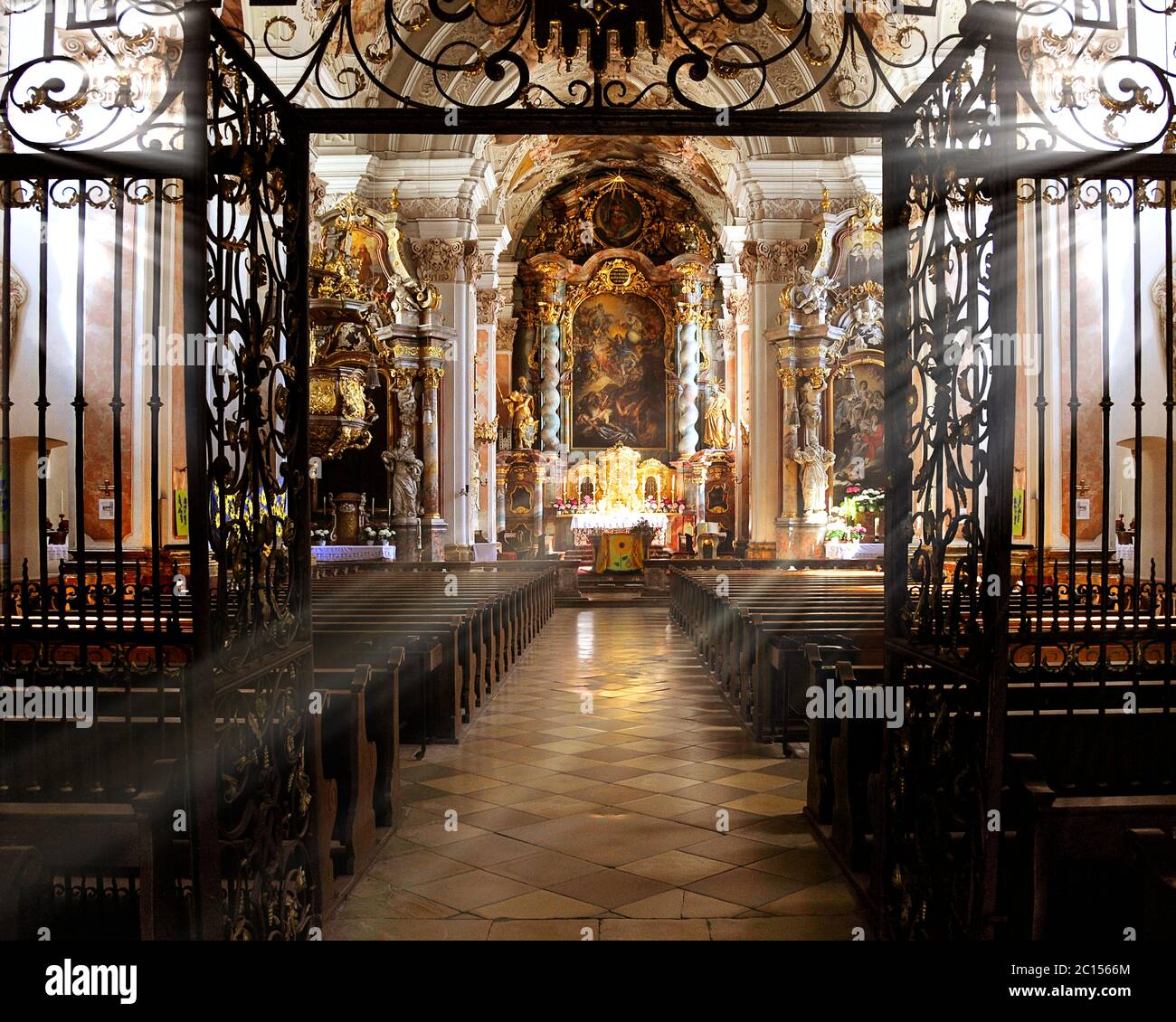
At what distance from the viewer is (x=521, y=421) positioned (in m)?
27.6

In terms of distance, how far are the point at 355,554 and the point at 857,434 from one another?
11.4 meters

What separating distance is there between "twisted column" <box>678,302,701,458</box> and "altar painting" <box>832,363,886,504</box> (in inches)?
244

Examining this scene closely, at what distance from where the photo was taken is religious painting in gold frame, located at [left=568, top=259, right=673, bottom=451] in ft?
94.2

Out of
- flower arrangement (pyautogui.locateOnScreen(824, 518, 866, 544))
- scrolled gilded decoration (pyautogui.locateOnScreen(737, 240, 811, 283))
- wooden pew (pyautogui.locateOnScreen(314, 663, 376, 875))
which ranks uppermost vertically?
scrolled gilded decoration (pyautogui.locateOnScreen(737, 240, 811, 283))

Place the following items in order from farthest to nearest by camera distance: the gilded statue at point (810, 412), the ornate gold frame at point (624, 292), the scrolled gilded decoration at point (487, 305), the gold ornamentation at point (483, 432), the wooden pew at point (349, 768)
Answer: the ornate gold frame at point (624, 292)
the scrolled gilded decoration at point (487, 305)
the gold ornamentation at point (483, 432)
the gilded statue at point (810, 412)
the wooden pew at point (349, 768)

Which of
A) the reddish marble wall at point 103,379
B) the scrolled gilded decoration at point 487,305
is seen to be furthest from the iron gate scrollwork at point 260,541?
the scrolled gilded decoration at point 487,305

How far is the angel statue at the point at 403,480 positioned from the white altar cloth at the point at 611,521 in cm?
957

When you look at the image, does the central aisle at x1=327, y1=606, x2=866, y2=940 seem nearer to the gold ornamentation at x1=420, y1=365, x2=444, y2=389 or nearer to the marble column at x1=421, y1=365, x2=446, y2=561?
the marble column at x1=421, y1=365, x2=446, y2=561

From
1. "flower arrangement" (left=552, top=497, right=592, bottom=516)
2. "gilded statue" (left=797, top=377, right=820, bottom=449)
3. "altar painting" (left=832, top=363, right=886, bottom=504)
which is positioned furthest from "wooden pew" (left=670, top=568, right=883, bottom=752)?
"flower arrangement" (left=552, top=497, right=592, bottom=516)

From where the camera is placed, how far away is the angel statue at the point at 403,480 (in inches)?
695

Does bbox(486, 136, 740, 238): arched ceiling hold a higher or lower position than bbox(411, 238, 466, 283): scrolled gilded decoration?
higher

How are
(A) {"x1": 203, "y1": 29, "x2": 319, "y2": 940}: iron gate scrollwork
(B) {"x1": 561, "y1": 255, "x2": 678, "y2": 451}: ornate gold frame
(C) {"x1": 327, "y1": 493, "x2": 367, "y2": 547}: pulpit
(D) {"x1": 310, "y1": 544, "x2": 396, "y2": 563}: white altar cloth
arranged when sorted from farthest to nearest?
(B) {"x1": 561, "y1": 255, "x2": 678, "y2": 451}: ornate gold frame
(C) {"x1": 327, "y1": 493, "x2": 367, "y2": 547}: pulpit
(D) {"x1": 310, "y1": 544, "x2": 396, "y2": 563}: white altar cloth
(A) {"x1": 203, "y1": 29, "x2": 319, "y2": 940}: iron gate scrollwork

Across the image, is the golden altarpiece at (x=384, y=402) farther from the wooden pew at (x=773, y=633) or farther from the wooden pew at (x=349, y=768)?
the wooden pew at (x=349, y=768)
